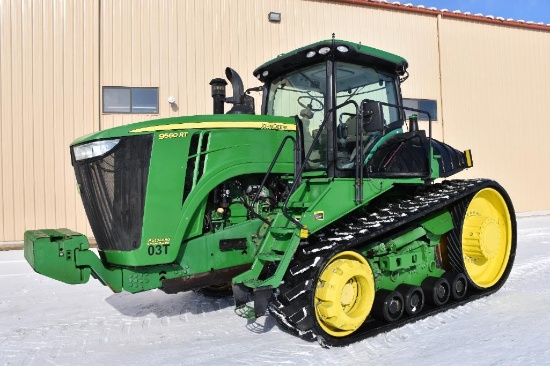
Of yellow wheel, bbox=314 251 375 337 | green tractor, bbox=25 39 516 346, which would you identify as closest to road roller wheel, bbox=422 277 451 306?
green tractor, bbox=25 39 516 346

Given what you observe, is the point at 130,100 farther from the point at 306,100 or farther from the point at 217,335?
the point at 217,335

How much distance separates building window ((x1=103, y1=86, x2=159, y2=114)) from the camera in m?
10.2

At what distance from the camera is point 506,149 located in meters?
14.0

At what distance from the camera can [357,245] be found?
Result: 4.16 m

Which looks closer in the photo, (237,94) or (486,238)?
(237,94)

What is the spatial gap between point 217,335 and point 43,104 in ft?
25.6

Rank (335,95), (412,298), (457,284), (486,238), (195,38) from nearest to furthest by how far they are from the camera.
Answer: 1. (412,298)
2. (335,95)
3. (457,284)
4. (486,238)
5. (195,38)

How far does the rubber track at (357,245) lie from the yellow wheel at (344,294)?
0.31 feet

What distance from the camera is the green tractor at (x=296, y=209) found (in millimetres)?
3650

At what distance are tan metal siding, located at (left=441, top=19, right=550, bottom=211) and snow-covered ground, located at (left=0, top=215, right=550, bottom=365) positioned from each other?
8.60 metres

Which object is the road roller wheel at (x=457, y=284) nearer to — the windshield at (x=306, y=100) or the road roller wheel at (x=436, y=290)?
the road roller wheel at (x=436, y=290)

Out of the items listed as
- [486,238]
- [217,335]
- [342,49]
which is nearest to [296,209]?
[217,335]

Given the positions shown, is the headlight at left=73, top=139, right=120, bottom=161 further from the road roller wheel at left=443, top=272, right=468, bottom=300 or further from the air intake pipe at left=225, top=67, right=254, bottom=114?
the road roller wheel at left=443, top=272, right=468, bottom=300

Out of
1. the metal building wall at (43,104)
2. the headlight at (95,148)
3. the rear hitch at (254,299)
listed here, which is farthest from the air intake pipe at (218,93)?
the metal building wall at (43,104)
